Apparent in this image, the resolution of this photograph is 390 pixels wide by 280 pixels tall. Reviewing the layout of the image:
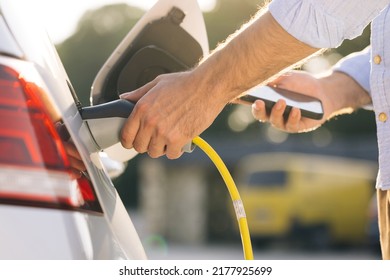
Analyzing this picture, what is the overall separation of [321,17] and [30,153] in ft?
2.82

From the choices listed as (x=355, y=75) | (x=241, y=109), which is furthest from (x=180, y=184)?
(x=355, y=75)

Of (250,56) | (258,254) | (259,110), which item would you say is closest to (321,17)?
(250,56)

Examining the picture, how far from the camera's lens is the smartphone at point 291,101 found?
2434 millimetres

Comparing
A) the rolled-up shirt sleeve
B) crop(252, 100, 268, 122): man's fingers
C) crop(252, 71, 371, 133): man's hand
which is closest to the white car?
the rolled-up shirt sleeve

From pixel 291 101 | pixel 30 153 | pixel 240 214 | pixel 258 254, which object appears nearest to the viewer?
pixel 30 153

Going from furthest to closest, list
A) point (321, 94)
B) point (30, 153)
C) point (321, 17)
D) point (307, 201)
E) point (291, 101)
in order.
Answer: point (307, 201)
point (321, 94)
point (291, 101)
point (321, 17)
point (30, 153)

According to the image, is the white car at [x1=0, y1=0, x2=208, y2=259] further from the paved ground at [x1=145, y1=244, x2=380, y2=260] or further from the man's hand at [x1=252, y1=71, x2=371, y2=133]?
the paved ground at [x1=145, y1=244, x2=380, y2=260]

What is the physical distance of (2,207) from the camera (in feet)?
4.71

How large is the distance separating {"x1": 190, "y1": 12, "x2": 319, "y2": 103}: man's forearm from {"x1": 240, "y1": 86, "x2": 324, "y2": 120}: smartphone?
0.33 metres

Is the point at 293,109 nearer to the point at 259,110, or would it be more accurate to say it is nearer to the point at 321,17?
the point at 259,110

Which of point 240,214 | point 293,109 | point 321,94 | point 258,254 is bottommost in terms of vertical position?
point 240,214

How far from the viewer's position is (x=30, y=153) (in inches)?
58.1

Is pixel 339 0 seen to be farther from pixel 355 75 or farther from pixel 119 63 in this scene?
pixel 355 75
